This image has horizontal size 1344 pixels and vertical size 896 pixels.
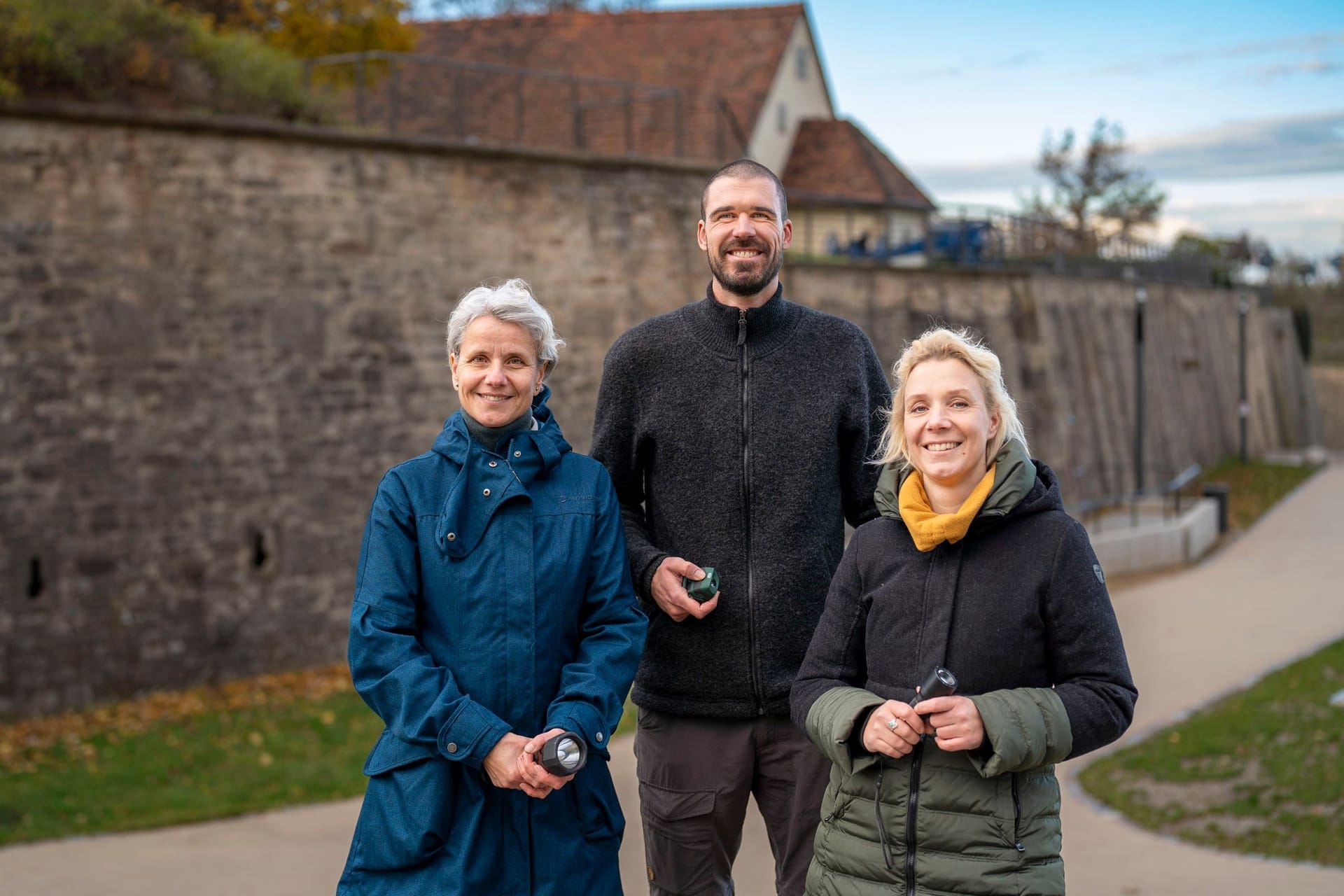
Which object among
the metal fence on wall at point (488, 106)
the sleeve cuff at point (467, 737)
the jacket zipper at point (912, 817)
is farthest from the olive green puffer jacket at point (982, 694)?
the metal fence on wall at point (488, 106)

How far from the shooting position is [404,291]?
13.9 m

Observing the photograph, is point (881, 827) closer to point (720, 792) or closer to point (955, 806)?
point (955, 806)

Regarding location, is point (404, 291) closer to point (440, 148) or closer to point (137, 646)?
point (440, 148)

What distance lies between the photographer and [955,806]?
113 inches

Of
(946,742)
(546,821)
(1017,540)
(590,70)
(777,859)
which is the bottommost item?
(777,859)

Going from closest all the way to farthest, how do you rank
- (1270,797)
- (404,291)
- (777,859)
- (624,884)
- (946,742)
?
(946,742) < (777,859) < (624,884) < (1270,797) < (404,291)

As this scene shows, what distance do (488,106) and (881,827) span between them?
14.5 m

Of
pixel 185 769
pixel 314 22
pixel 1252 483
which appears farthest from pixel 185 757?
pixel 1252 483

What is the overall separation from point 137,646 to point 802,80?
20.6m

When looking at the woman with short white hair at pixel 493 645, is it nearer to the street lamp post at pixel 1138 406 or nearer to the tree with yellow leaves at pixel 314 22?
the tree with yellow leaves at pixel 314 22

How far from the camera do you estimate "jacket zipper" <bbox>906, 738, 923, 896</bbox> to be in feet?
9.39

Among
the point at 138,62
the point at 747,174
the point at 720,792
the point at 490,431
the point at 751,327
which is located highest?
the point at 138,62

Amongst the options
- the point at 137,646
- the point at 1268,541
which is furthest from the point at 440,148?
the point at 1268,541

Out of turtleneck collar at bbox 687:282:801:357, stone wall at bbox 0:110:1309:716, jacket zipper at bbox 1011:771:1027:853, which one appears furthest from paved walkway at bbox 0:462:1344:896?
jacket zipper at bbox 1011:771:1027:853
